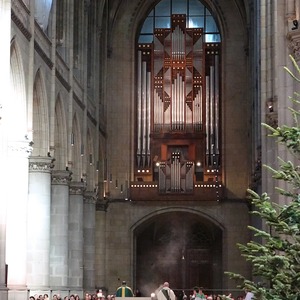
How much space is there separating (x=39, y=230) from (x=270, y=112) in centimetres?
1142

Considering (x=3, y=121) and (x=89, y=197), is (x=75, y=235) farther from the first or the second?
(x=3, y=121)

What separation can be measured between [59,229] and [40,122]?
17.8 feet

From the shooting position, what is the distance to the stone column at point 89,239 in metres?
46.4

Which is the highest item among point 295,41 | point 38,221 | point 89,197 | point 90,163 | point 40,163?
point 90,163

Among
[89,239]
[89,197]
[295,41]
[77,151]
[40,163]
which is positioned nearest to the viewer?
[295,41]

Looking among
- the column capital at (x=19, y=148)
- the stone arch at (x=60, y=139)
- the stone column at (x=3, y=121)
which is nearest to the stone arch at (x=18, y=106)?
the column capital at (x=19, y=148)

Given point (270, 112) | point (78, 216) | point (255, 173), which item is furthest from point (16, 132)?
point (255, 173)

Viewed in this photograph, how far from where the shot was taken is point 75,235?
42938mm

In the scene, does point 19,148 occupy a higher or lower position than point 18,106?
lower

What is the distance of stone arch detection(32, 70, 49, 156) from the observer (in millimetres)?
35875

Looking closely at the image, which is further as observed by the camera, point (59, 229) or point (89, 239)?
point (89, 239)

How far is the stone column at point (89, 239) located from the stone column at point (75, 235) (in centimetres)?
316

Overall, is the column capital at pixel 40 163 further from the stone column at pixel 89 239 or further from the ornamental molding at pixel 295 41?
the ornamental molding at pixel 295 41

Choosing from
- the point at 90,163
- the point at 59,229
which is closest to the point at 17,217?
the point at 59,229
